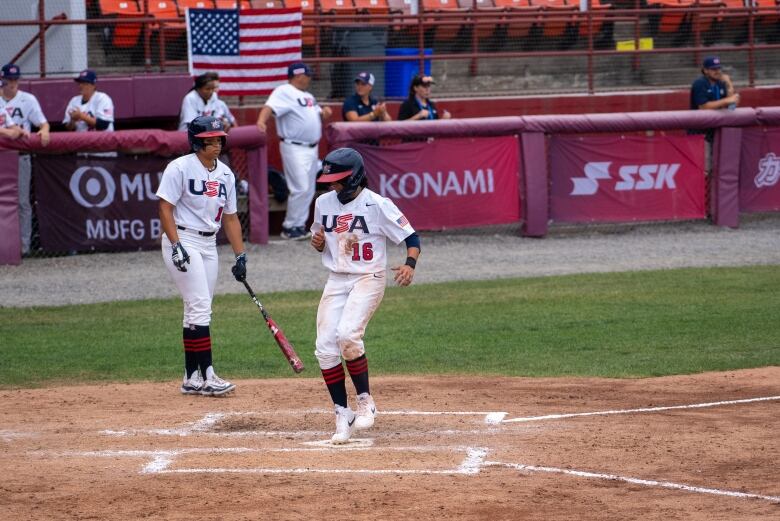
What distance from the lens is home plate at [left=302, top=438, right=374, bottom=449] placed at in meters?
7.46

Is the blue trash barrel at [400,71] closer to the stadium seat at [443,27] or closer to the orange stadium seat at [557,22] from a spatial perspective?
the stadium seat at [443,27]

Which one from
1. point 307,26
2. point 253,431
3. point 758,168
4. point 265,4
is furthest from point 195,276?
point 265,4

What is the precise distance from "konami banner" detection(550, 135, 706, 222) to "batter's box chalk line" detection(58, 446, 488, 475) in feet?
34.0

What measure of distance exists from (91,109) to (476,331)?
264 inches

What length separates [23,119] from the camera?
15445 millimetres

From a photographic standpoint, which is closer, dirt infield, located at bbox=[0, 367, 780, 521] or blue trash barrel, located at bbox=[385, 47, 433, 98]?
dirt infield, located at bbox=[0, 367, 780, 521]

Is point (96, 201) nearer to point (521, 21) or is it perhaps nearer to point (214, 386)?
point (214, 386)

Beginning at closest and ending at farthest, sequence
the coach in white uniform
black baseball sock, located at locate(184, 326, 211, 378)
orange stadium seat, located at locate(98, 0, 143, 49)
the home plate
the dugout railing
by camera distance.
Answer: the home plate → black baseball sock, located at locate(184, 326, 211, 378) → the coach in white uniform → orange stadium seat, located at locate(98, 0, 143, 49) → the dugout railing

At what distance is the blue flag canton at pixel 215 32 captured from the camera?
56.9 ft

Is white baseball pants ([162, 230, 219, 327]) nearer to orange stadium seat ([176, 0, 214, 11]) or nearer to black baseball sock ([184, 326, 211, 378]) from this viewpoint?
black baseball sock ([184, 326, 211, 378])

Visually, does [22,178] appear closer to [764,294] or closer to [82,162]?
[82,162]

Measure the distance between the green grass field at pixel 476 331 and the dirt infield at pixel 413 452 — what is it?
0.65 metres

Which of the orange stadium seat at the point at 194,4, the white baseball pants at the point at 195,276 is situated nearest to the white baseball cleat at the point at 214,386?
the white baseball pants at the point at 195,276

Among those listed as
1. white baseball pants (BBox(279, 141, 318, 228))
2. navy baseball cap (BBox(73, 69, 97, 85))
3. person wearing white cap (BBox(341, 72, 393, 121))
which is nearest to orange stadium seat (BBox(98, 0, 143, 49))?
navy baseball cap (BBox(73, 69, 97, 85))
